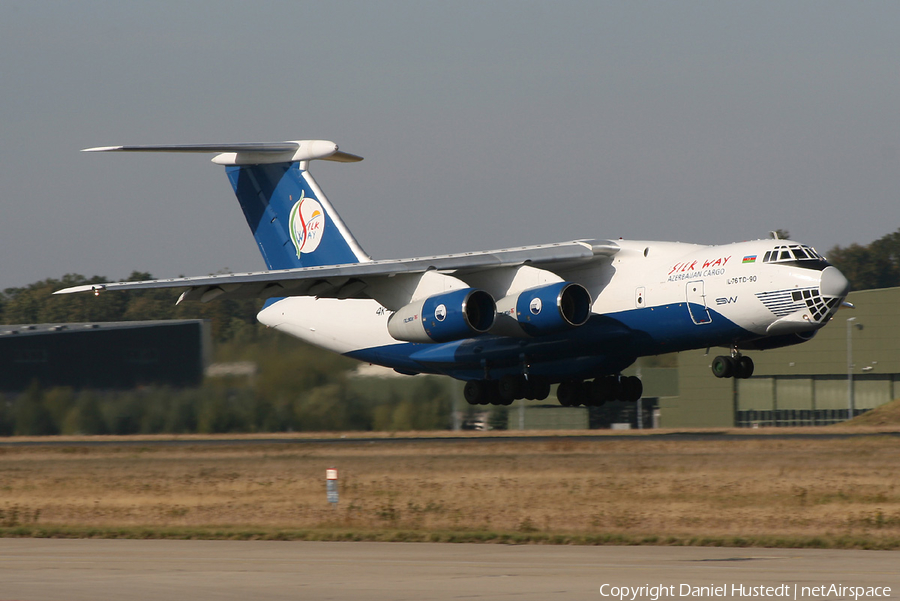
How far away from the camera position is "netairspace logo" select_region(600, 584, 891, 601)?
309 inches

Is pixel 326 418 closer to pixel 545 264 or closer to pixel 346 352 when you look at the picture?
pixel 346 352

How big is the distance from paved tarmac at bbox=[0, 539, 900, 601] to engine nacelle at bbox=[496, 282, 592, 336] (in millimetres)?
7921

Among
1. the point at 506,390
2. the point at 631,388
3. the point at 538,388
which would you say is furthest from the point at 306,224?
the point at 631,388

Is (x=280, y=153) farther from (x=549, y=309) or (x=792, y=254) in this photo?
(x=792, y=254)

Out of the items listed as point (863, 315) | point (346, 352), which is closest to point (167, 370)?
point (346, 352)

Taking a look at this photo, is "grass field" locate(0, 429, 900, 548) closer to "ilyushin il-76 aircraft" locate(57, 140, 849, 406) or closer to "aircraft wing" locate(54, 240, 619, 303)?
"ilyushin il-76 aircraft" locate(57, 140, 849, 406)

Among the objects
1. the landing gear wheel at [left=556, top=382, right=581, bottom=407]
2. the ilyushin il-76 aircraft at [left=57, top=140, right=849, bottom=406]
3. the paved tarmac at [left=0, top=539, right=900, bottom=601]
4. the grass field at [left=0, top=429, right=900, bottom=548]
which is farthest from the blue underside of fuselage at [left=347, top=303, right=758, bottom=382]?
the paved tarmac at [left=0, top=539, right=900, bottom=601]

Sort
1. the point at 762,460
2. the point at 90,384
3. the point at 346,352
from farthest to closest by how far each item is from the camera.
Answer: the point at 90,384
the point at 346,352
the point at 762,460

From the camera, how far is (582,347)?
20.6 metres

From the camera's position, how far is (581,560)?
33.5ft

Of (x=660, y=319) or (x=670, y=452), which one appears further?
(x=670, y=452)

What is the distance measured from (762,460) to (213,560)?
11178 millimetres

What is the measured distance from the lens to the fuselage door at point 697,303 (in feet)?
62.3

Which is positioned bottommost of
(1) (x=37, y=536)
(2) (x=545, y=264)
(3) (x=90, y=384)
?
(1) (x=37, y=536)
